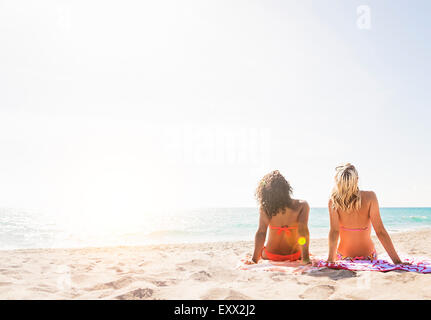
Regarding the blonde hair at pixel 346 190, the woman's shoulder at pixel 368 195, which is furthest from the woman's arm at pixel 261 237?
the woman's shoulder at pixel 368 195

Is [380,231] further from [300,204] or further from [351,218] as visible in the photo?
[300,204]

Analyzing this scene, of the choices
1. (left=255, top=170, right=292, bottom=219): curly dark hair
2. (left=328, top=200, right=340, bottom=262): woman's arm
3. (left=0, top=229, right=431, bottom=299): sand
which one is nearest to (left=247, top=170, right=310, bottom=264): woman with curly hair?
(left=255, top=170, right=292, bottom=219): curly dark hair

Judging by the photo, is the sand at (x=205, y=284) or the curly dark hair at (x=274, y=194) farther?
the curly dark hair at (x=274, y=194)

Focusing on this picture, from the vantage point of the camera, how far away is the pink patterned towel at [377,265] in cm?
405

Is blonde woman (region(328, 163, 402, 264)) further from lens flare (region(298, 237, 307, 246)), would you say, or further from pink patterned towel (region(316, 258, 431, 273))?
lens flare (region(298, 237, 307, 246))

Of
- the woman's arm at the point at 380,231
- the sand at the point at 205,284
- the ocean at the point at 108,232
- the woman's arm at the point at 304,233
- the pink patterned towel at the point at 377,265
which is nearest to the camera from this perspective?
the sand at the point at 205,284

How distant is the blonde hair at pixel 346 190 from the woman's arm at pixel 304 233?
448 millimetres

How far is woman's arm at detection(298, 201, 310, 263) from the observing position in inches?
190

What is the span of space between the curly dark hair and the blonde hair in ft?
2.33

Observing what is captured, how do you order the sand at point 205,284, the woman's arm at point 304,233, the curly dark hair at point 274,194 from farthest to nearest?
the curly dark hair at point 274,194 < the woman's arm at point 304,233 < the sand at point 205,284

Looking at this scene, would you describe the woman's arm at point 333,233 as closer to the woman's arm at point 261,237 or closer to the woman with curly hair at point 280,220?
the woman with curly hair at point 280,220

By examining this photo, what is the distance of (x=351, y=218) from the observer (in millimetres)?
4715

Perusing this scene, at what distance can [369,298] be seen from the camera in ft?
9.87

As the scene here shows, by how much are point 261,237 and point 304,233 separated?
67cm
